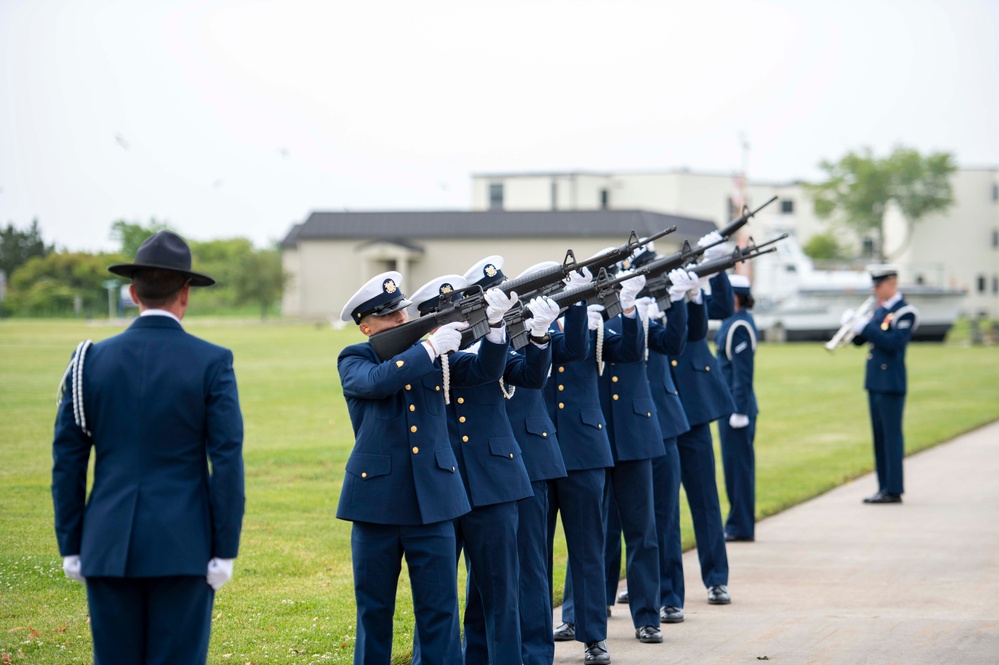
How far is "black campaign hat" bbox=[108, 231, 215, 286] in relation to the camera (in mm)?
4258

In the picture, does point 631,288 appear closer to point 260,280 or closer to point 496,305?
point 496,305

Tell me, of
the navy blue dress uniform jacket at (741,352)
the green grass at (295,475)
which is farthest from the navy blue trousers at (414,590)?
the navy blue dress uniform jacket at (741,352)

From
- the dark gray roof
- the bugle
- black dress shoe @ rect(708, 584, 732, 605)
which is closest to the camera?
black dress shoe @ rect(708, 584, 732, 605)

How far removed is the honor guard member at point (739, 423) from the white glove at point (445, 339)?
4673 mm

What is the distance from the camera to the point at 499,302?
5.45 m

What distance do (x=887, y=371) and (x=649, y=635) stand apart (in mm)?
6277

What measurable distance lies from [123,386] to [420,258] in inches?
2619

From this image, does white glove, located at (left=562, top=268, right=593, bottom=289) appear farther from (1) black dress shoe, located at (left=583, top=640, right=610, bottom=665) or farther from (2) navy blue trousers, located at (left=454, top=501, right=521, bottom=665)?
(1) black dress shoe, located at (left=583, top=640, right=610, bottom=665)

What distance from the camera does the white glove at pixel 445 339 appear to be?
17.2ft

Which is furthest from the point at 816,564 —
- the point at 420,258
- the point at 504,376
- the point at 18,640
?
the point at 420,258

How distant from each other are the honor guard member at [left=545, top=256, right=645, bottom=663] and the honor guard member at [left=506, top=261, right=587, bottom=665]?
217mm

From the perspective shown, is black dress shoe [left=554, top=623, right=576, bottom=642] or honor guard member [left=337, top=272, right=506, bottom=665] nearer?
honor guard member [left=337, top=272, right=506, bottom=665]

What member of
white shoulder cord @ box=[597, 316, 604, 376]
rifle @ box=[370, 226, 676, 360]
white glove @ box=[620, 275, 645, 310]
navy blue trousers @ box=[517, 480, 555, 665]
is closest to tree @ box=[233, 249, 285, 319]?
white shoulder cord @ box=[597, 316, 604, 376]

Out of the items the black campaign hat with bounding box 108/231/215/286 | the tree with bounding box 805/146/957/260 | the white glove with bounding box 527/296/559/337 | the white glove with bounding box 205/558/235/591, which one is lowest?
the white glove with bounding box 205/558/235/591
